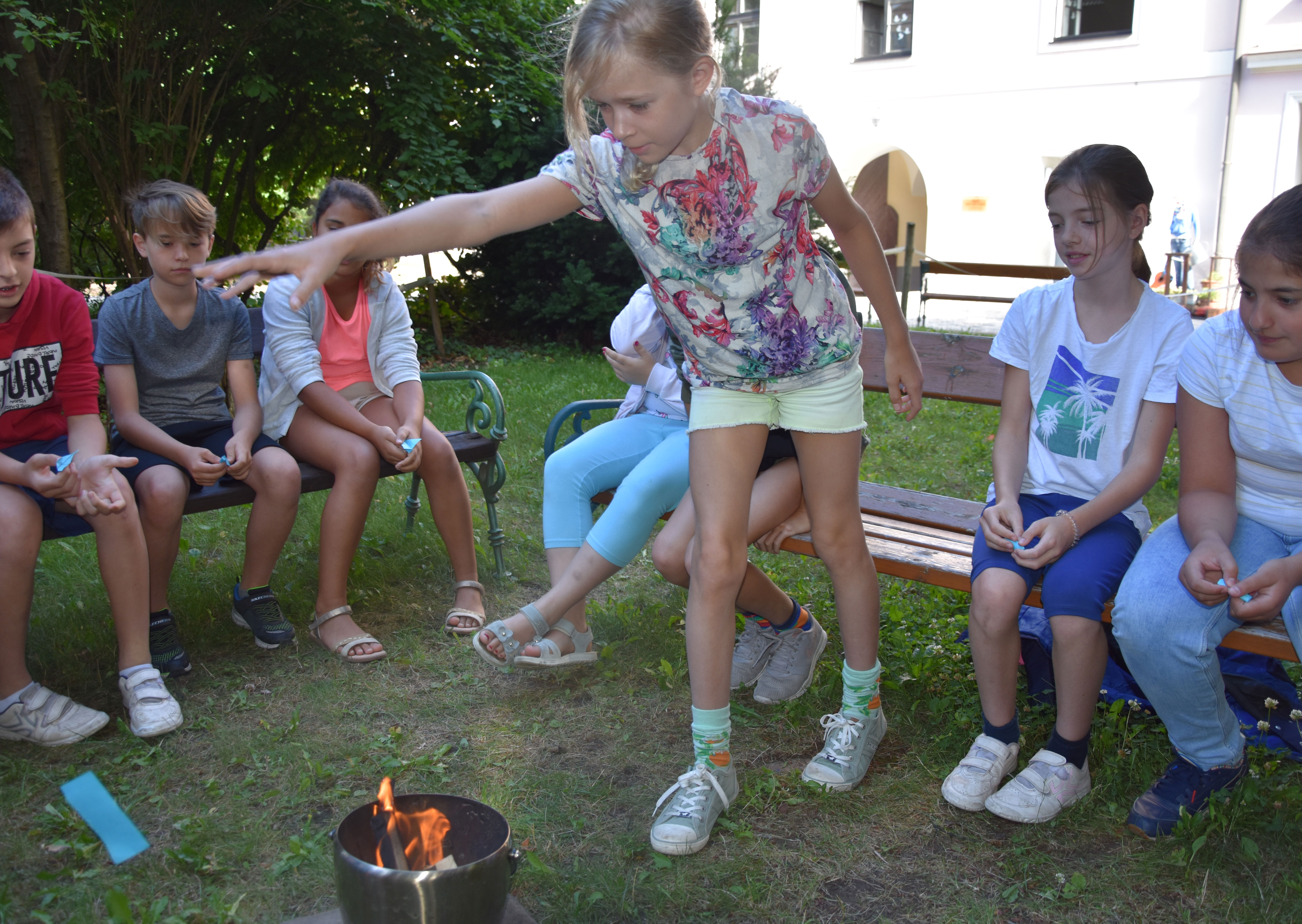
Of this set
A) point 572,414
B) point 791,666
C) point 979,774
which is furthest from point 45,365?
point 979,774

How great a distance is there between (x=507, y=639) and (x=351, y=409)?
40.5 inches

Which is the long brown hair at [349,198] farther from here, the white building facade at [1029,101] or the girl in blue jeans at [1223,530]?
the white building facade at [1029,101]

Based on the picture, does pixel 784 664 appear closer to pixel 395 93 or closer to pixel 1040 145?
pixel 395 93

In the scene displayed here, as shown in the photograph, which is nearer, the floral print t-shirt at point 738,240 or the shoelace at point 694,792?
the floral print t-shirt at point 738,240

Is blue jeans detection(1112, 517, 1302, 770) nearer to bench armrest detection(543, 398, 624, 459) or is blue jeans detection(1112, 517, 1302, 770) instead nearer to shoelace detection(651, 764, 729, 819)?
shoelace detection(651, 764, 729, 819)

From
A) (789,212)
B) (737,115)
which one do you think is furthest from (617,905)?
(737,115)

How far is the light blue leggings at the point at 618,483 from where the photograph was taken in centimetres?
278

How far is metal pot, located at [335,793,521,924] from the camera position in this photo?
140 centimetres

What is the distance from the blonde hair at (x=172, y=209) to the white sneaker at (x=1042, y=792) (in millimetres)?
2588

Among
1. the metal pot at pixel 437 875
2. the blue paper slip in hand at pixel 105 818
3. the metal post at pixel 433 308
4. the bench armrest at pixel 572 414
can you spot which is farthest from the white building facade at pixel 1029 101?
the metal pot at pixel 437 875

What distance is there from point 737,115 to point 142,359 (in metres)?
2.05

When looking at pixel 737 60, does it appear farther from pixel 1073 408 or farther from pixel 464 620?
pixel 1073 408

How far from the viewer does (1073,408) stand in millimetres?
2465

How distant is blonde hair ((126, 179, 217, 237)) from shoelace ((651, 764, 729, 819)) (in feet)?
6.72
